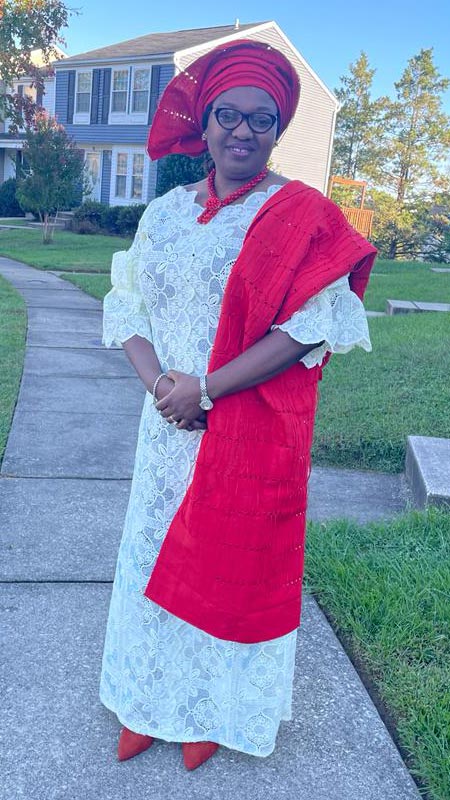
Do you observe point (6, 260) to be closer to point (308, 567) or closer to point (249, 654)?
point (308, 567)

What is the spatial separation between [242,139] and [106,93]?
27.7 meters

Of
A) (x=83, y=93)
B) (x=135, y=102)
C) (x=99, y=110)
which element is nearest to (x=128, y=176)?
(x=135, y=102)

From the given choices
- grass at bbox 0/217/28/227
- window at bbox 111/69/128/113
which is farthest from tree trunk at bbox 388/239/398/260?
grass at bbox 0/217/28/227

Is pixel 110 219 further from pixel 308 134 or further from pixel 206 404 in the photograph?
pixel 206 404

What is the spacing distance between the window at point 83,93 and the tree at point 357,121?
14904 millimetres

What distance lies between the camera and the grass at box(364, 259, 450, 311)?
1159cm

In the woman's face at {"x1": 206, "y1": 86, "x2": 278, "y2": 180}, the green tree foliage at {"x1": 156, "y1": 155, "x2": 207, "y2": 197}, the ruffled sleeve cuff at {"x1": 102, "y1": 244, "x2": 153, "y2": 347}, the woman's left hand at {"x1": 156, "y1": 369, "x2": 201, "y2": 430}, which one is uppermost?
the green tree foliage at {"x1": 156, "y1": 155, "x2": 207, "y2": 197}

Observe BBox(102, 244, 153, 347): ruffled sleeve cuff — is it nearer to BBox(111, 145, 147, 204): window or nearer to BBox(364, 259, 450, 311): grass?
BBox(364, 259, 450, 311): grass

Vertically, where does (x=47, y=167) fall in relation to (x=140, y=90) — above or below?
below

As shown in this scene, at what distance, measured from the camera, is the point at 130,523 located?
7.82 ft

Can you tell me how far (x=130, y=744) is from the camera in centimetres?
234

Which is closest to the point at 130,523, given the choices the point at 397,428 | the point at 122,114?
the point at 397,428

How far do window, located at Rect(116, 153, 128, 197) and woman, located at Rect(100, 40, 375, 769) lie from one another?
87.2 ft

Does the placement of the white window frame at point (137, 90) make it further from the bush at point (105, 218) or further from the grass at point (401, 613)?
the grass at point (401, 613)
